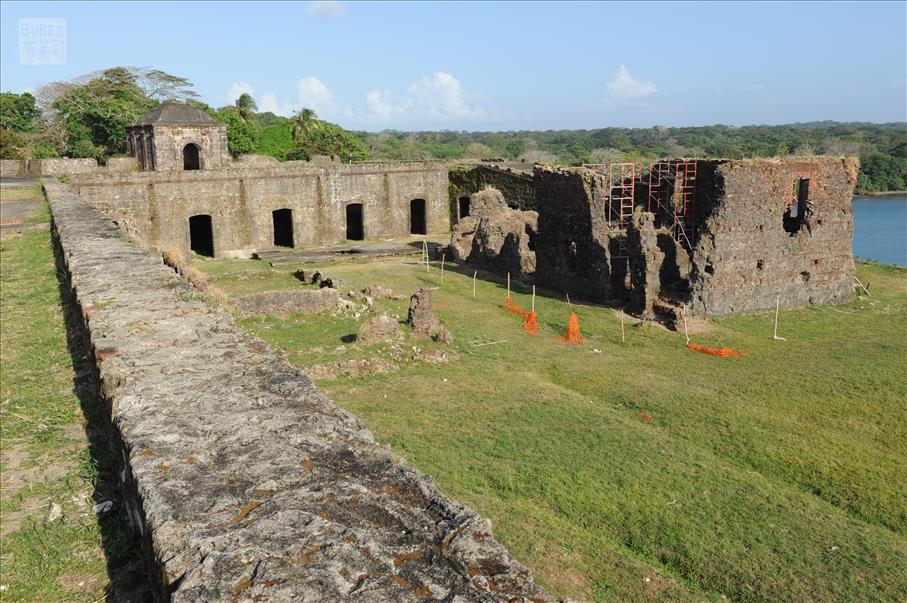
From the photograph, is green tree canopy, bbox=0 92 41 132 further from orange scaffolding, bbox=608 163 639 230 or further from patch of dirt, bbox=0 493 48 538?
patch of dirt, bbox=0 493 48 538

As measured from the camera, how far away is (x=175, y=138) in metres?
30.1

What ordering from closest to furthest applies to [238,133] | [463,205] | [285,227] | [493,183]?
[493,183], [285,227], [463,205], [238,133]

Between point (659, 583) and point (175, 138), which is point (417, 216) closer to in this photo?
point (175, 138)

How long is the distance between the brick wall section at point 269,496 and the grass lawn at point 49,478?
28cm

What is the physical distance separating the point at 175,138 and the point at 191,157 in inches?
78.9

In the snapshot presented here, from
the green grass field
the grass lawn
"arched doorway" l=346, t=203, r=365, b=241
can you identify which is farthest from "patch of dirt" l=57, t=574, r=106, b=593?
"arched doorway" l=346, t=203, r=365, b=241

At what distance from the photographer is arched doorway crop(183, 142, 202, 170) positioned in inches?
1249

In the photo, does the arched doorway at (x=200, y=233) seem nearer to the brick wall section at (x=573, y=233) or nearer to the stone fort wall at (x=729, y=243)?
the brick wall section at (x=573, y=233)

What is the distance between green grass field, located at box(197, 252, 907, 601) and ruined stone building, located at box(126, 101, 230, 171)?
17355 mm

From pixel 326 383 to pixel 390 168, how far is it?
20.7 metres

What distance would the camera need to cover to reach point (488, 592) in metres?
2.62

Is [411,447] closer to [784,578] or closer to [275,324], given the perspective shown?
[784,578]

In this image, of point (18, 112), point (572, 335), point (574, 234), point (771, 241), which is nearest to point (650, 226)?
point (574, 234)

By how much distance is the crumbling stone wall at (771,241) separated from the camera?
18.0 m
